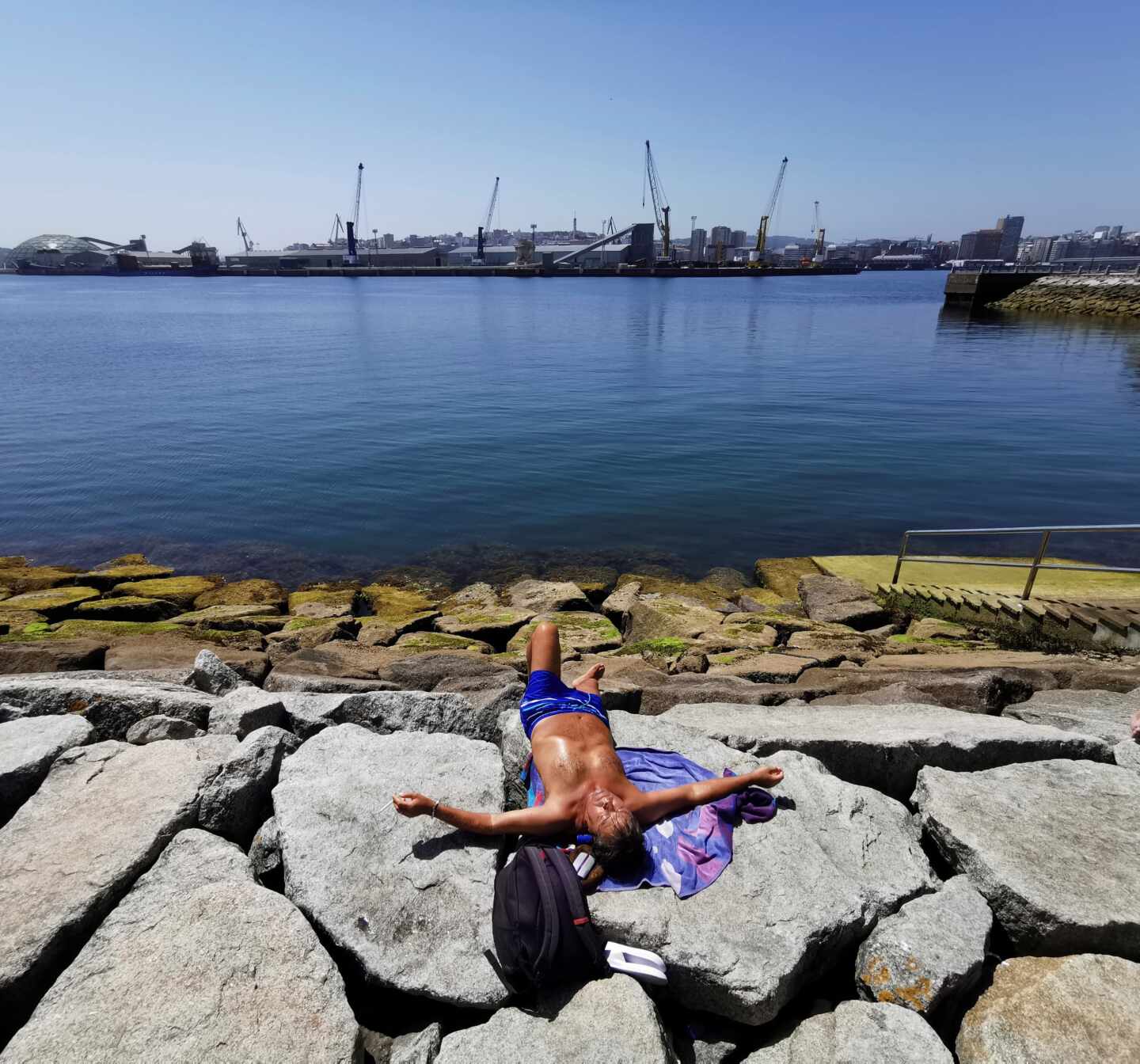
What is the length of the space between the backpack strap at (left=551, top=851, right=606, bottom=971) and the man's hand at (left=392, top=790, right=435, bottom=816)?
0.90 m

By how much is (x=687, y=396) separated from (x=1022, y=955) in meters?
26.3

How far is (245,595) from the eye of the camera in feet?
38.0

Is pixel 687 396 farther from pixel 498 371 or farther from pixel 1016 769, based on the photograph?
pixel 1016 769

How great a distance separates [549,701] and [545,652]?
1.82ft

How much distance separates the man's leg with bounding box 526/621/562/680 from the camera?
17.9 feet

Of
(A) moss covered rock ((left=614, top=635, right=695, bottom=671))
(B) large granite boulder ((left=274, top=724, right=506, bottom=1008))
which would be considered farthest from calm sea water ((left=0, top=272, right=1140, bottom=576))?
(B) large granite boulder ((left=274, top=724, right=506, bottom=1008))

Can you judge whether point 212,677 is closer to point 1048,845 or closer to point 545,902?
point 545,902

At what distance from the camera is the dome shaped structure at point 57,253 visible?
16850 cm

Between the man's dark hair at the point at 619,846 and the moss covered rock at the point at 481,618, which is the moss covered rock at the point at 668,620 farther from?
the man's dark hair at the point at 619,846

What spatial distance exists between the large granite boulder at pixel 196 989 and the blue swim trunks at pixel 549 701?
6.45 feet

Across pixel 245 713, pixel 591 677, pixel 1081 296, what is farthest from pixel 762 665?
pixel 1081 296

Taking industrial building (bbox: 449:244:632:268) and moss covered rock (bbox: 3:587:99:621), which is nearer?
moss covered rock (bbox: 3:587:99:621)

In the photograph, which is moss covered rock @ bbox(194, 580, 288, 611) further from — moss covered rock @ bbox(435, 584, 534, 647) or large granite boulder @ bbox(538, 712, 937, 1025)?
large granite boulder @ bbox(538, 712, 937, 1025)

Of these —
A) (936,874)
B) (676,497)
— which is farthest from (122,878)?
(676,497)
